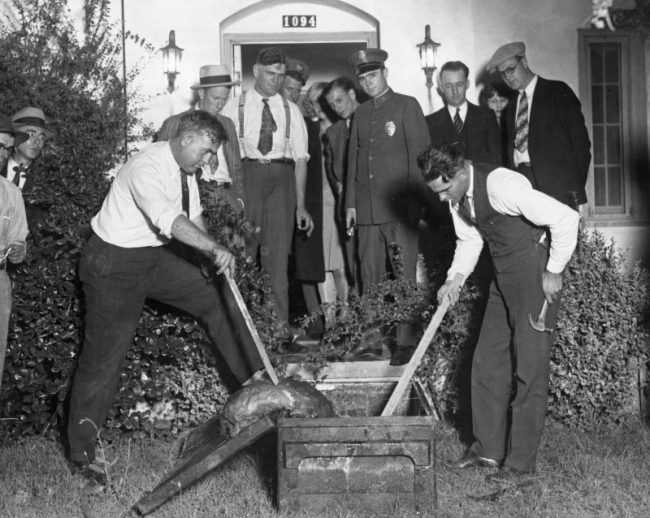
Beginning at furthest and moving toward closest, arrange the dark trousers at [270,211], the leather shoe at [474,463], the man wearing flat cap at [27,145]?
1. the dark trousers at [270,211]
2. the man wearing flat cap at [27,145]
3. the leather shoe at [474,463]

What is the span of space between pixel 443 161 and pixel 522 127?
92.0 inches

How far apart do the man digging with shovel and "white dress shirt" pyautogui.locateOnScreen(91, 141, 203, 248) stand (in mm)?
1521

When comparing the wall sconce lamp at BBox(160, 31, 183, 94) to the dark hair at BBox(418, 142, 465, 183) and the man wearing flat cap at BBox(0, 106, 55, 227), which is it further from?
the dark hair at BBox(418, 142, 465, 183)

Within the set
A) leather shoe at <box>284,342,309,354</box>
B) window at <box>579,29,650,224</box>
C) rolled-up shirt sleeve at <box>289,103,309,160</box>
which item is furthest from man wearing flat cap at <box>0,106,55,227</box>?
window at <box>579,29,650,224</box>

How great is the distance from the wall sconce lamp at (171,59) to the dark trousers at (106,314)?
3.77m


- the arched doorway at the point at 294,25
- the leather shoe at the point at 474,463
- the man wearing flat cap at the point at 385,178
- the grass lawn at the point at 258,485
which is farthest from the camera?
the arched doorway at the point at 294,25

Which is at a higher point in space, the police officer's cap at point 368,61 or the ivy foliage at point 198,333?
the police officer's cap at point 368,61

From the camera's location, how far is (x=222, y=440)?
5.20 metres

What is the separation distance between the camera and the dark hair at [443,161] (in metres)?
5.38

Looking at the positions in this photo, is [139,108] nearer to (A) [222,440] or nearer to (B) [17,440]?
(B) [17,440]

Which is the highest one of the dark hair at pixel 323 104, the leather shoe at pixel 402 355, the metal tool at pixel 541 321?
the dark hair at pixel 323 104

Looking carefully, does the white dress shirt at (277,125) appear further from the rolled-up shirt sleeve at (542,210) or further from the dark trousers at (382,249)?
the rolled-up shirt sleeve at (542,210)

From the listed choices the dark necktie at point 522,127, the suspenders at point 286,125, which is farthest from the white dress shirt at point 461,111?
the suspenders at point 286,125

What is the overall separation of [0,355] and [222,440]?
1.58 meters
